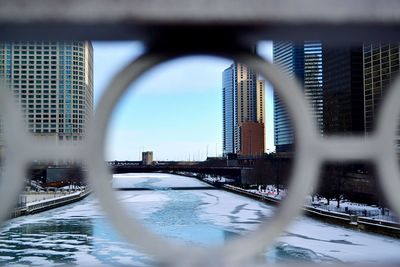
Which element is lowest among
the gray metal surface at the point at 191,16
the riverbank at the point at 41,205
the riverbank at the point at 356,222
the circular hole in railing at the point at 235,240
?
the riverbank at the point at 41,205

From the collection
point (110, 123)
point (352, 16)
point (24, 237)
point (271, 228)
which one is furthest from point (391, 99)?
point (24, 237)

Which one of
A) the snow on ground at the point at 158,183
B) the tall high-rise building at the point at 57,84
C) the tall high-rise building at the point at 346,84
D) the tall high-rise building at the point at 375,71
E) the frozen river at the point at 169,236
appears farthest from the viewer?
the snow on ground at the point at 158,183

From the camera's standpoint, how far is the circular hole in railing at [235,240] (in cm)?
145

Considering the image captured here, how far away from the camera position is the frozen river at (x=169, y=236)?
1067 centimetres

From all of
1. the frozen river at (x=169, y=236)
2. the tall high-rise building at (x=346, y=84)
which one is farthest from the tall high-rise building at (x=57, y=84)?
the tall high-rise building at (x=346, y=84)

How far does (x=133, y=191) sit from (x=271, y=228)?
32558 mm

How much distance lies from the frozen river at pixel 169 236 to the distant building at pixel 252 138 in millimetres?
28927

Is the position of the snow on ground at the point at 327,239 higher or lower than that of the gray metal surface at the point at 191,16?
lower

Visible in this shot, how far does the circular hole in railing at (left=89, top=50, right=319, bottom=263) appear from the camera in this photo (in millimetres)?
1450

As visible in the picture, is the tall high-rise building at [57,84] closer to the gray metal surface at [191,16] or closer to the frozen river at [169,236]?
the frozen river at [169,236]

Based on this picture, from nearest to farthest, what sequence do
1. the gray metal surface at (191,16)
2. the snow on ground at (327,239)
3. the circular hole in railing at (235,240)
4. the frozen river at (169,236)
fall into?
1. the gray metal surface at (191,16)
2. the circular hole in railing at (235,240)
3. the frozen river at (169,236)
4. the snow on ground at (327,239)

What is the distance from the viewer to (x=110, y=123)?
1.48 metres

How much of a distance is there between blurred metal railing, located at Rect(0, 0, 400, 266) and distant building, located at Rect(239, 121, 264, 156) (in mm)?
47596

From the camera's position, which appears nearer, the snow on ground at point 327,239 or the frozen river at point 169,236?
the frozen river at point 169,236
